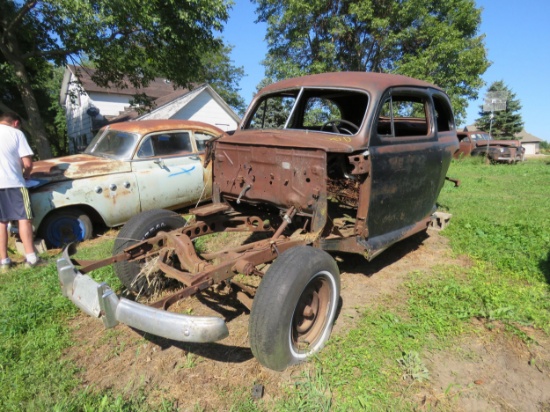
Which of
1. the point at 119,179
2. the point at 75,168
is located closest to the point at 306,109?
the point at 119,179

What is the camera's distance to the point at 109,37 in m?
9.30

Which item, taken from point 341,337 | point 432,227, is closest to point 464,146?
point 432,227

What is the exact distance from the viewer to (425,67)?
51.9 feet

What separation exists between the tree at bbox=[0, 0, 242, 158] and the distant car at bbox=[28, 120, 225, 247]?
3734 mm

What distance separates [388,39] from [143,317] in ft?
56.9

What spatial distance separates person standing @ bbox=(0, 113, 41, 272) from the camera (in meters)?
4.06

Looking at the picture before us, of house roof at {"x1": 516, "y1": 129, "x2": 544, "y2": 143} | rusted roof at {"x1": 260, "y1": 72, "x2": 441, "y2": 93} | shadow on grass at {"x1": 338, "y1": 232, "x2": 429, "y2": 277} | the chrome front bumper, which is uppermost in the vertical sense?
rusted roof at {"x1": 260, "y1": 72, "x2": 441, "y2": 93}

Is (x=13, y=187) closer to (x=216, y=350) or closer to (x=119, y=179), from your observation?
(x=119, y=179)

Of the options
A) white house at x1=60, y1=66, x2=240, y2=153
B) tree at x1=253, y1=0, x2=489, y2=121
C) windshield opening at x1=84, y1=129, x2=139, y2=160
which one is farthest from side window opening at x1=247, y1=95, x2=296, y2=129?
white house at x1=60, y1=66, x2=240, y2=153

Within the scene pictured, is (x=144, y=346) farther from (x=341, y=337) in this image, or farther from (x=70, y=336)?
(x=341, y=337)

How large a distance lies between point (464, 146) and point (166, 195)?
1367cm

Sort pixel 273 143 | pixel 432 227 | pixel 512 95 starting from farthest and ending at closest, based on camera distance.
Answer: pixel 512 95, pixel 432 227, pixel 273 143

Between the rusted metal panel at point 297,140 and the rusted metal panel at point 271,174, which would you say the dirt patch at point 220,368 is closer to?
the rusted metal panel at point 271,174

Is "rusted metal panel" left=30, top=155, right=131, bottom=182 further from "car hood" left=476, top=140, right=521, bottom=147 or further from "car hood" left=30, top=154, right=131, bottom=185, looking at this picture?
"car hood" left=476, top=140, right=521, bottom=147
